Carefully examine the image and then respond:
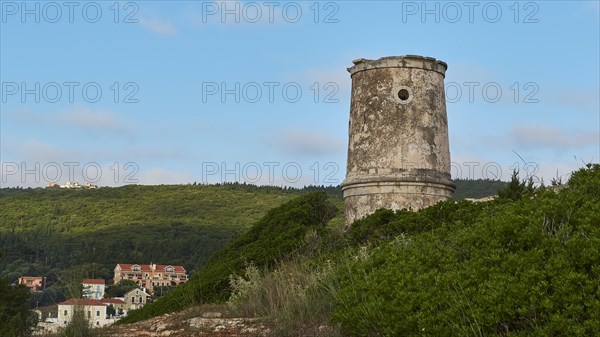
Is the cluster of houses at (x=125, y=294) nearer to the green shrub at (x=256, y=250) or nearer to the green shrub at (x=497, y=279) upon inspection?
the green shrub at (x=256, y=250)

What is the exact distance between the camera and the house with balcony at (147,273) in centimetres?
8350

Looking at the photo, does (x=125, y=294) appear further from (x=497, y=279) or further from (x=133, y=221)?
(x=497, y=279)

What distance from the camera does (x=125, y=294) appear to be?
241ft

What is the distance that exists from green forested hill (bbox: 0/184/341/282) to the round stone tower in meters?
56.5

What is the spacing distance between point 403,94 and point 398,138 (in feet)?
2.97

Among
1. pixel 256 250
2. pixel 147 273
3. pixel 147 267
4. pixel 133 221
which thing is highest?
pixel 256 250

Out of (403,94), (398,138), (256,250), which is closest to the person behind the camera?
(398,138)

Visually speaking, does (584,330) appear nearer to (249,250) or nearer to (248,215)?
(249,250)

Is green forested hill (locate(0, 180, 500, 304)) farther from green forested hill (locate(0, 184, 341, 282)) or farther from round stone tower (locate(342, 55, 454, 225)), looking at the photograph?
round stone tower (locate(342, 55, 454, 225))

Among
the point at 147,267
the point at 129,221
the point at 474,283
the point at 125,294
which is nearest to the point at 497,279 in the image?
the point at 474,283

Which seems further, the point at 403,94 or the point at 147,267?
the point at 147,267

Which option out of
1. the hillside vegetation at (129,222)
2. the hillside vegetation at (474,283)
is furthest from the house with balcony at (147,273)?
the hillside vegetation at (474,283)

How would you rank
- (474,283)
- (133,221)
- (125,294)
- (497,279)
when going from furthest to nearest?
(133,221)
(125,294)
(474,283)
(497,279)

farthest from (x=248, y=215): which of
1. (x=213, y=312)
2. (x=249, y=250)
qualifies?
(x=213, y=312)
